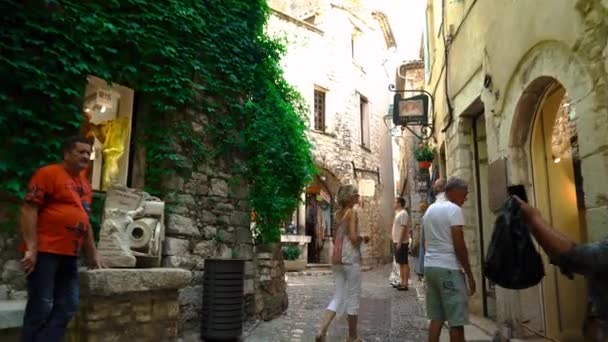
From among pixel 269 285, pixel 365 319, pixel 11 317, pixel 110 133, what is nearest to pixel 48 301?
pixel 11 317

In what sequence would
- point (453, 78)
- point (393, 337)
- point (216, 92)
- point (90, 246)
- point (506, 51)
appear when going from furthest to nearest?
point (453, 78)
point (216, 92)
point (393, 337)
point (506, 51)
point (90, 246)

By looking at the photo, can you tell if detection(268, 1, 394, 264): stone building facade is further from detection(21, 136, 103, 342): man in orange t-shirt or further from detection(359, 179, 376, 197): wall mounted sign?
detection(21, 136, 103, 342): man in orange t-shirt

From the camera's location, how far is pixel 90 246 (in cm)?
350

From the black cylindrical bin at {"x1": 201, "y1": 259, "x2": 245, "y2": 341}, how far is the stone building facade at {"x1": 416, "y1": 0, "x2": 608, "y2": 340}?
2.87 meters

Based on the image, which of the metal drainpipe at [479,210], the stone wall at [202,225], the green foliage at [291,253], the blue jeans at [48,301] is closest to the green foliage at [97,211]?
the stone wall at [202,225]

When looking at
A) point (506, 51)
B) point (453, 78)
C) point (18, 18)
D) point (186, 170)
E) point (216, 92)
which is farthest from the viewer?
point (453, 78)

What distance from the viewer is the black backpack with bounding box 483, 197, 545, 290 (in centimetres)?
246

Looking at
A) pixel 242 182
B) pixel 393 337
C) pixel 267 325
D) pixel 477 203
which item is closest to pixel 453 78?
pixel 477 203

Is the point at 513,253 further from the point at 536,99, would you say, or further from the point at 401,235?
the point at 401,235

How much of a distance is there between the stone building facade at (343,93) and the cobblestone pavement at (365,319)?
6921 millimetres

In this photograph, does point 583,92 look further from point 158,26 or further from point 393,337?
point 158,26

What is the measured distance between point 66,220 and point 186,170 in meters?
2.38

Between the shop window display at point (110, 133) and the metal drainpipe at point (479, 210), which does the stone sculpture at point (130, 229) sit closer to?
the shop window display at point (110, 133)

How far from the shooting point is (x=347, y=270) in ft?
14.8
